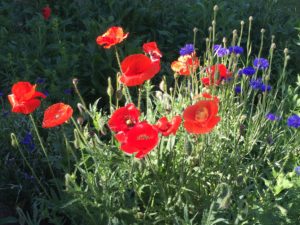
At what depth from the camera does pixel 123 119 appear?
1.73 metres

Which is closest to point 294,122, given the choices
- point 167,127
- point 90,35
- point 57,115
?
point 167,127

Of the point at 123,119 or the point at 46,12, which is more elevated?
the point at 123,119

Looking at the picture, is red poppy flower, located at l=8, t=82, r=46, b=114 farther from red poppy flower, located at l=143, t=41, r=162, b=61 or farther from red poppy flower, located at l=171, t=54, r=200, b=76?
red poppy flower, located at l=171, t=54, r=200, b=76

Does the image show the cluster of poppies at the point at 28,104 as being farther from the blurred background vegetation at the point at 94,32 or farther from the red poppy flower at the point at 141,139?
the blurred background vegetation at the point at 94,32

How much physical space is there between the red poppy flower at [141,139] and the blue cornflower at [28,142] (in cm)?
123

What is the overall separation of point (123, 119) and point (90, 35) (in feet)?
7.17

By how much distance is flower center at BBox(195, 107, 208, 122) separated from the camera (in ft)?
5.34

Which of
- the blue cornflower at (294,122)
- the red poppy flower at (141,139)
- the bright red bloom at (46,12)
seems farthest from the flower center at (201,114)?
the bright red bloom at (46,12)

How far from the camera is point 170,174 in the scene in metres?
2.06

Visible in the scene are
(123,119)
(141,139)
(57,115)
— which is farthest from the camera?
(57,115)

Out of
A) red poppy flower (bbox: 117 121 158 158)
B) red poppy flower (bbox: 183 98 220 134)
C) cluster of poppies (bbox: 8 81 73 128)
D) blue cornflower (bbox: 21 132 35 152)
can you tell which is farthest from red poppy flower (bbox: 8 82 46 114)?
blue cornflower (bbox: 21 132 35 152)

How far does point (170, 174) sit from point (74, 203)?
0.43 m

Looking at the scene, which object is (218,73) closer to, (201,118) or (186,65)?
(186,65)

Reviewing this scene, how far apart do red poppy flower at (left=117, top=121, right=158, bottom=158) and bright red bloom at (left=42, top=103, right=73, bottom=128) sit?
272 mm
